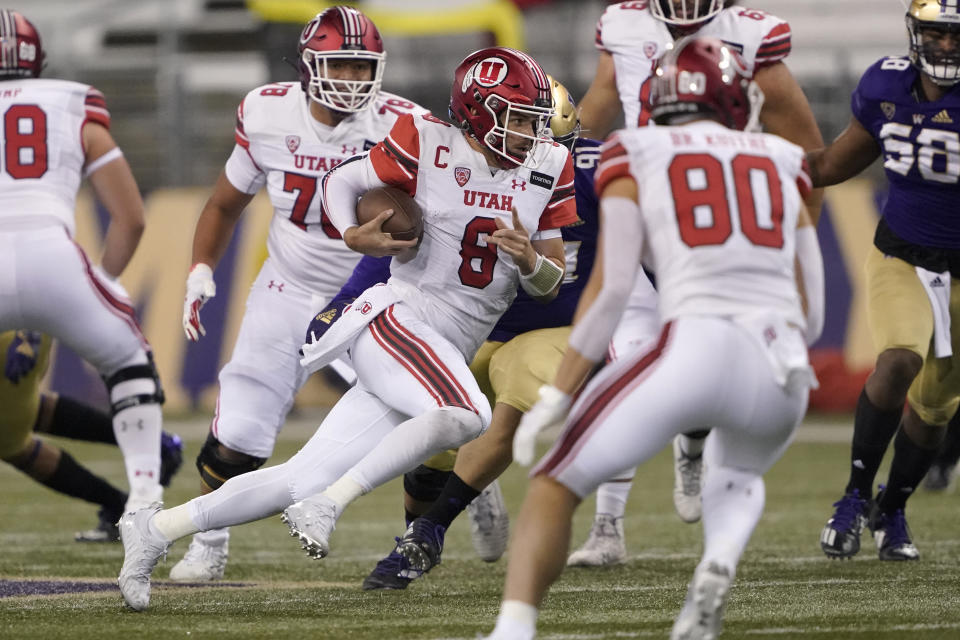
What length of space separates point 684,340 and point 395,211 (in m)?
1.34

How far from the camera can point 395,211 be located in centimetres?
422

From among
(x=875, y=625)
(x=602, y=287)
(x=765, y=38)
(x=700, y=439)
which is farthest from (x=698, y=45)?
(x=700, y=439)

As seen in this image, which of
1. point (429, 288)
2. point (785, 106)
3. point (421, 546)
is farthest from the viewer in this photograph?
point (785, 106)

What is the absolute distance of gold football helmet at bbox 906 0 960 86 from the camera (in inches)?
188

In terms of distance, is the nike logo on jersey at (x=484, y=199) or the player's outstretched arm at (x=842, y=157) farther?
the player's outstretched arm at (x=842, y=157)

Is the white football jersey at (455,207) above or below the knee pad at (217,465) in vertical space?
above

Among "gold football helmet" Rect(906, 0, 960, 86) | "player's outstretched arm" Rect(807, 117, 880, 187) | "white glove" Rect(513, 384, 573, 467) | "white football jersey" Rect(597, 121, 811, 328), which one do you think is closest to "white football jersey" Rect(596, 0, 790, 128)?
"player's outstretched arm" Rect(807, 117, 880, 187)

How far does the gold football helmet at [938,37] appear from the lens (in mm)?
4777

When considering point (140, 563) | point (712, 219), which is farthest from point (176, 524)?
point (712, 219)

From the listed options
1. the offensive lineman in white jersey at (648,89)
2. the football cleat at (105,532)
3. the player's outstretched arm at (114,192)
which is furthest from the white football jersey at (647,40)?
the football cleat at (105,532)

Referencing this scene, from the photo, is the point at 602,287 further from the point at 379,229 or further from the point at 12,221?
the point at 12,221

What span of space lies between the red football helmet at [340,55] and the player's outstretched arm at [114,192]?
2.39ft

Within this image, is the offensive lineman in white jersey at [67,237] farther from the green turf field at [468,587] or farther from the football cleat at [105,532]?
the football cleat at [105,532]

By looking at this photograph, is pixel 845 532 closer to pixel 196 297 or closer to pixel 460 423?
pixel 460 423
